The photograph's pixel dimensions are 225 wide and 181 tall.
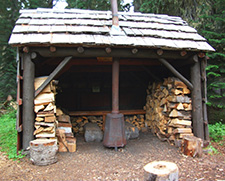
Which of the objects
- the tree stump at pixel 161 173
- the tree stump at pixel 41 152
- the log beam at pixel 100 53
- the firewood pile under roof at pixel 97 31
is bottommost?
the tree stump at pixel 41 152

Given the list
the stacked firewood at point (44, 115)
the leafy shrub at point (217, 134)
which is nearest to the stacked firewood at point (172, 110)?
the leafy shrub at point (217, 134)

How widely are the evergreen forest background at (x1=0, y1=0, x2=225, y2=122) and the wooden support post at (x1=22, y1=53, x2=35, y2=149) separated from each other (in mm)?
5628

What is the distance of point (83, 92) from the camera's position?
22.6ft

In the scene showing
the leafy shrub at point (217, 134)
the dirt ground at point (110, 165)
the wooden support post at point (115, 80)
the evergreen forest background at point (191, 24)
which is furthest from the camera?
the evergreen forest background at point (191, 24)

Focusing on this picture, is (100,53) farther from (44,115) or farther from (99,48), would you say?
(44,115)

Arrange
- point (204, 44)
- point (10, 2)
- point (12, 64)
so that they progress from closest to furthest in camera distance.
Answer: point (204, 44)
point (12, 64)
point (10, 2)

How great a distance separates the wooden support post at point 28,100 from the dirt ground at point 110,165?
511 millimetres

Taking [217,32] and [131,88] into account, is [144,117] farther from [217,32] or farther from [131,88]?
[217,32]

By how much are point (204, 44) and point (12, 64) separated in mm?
9043

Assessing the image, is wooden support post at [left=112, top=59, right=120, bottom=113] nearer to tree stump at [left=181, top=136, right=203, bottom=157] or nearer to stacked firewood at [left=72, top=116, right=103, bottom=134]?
tree stump at [left=181, top=136, right=203, bottom=157]

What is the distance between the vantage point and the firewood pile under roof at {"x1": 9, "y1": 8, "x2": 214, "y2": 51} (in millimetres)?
4191

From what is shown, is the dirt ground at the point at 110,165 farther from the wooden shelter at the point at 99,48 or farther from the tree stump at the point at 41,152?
the wooden shelter at the point at 99,48

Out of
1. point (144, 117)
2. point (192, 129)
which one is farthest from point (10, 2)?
point (192, 129)

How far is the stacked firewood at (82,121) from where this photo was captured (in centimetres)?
652
